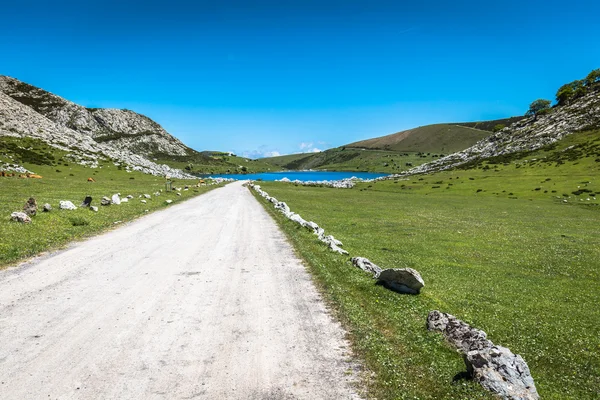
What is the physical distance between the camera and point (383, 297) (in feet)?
43.8

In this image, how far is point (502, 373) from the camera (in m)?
7.37

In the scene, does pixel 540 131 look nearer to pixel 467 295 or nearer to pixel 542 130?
pixel 542 130

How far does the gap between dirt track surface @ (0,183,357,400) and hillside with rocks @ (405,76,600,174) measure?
167 meters

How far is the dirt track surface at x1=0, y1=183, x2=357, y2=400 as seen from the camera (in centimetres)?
734

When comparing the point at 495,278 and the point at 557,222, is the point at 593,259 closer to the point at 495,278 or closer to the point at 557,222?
the point at 495,278

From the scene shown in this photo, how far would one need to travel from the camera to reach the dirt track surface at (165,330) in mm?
7340

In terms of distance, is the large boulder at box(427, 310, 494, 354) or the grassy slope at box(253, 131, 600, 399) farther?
the large boulder at box(427, 310, 494, 354)

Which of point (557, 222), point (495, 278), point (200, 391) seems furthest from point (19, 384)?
point (557, 222)

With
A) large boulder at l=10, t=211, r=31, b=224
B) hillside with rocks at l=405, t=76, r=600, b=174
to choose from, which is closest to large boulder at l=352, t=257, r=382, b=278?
large boulder at l=10, t=211, r=31, b=224

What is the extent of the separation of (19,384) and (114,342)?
7.04 feet

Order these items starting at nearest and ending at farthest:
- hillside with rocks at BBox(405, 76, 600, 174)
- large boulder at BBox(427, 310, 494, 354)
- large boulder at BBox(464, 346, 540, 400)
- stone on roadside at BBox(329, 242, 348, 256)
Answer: large boulder at BBox(464, 346, 540, 400) < large boulder at BBox(427, 310, 494, 354) < stone on roadside at BBox(329, 242, 348, 256) < hillside with rocks at BBox(405, 76, 600, 174)

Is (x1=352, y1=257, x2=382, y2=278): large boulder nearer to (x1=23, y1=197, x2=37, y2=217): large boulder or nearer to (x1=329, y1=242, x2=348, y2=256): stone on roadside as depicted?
(x1=329, y1=242, x2=348, y2=256): stone on roadside

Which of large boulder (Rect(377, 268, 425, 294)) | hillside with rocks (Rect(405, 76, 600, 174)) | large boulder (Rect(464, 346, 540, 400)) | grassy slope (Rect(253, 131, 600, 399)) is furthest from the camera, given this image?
hillside with rocks (Rect(405, 76, 600, 174))

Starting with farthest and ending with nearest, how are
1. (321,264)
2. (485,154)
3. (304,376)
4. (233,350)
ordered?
(485,154)
(321,264)
(233,350)
(304,376)
